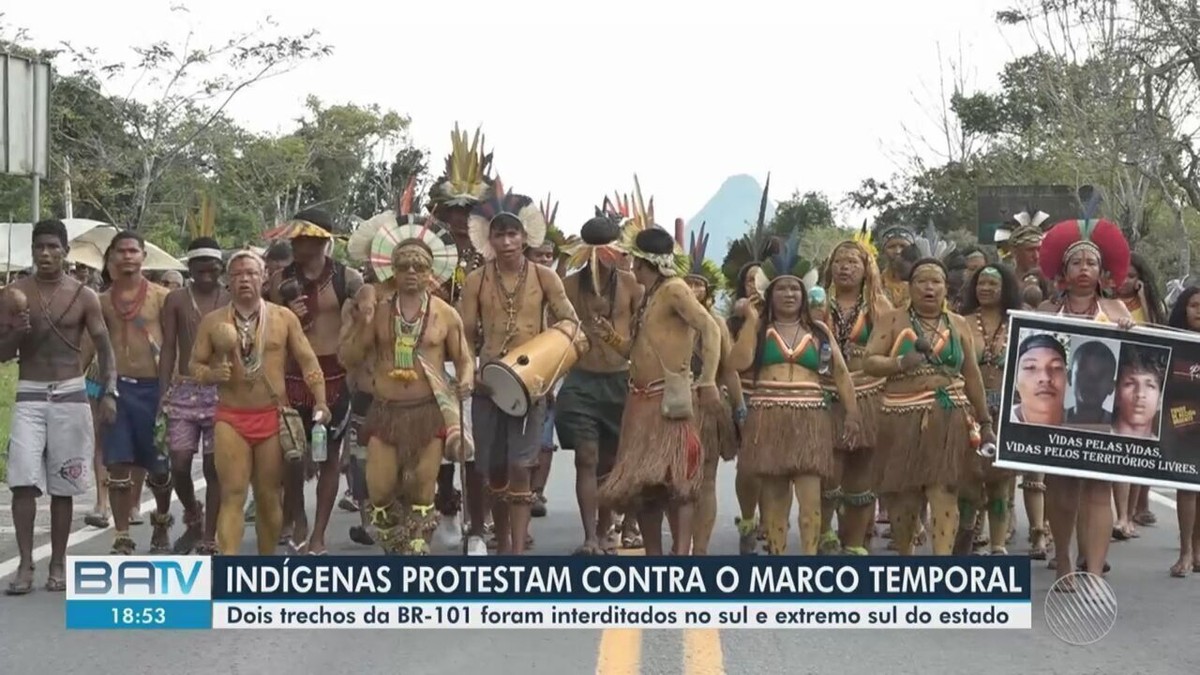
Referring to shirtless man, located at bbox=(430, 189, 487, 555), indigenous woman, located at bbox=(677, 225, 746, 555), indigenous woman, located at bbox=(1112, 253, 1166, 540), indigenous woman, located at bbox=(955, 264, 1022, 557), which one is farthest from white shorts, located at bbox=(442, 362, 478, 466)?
indigenous woman, located at bbox=(1112, 253, 1166, 540)

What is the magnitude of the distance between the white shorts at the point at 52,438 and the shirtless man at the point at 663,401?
118 inches

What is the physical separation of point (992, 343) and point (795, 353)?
166 cm

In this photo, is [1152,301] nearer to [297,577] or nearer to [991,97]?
[297,577]

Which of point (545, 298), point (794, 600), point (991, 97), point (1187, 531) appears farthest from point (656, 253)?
point (991, 97)

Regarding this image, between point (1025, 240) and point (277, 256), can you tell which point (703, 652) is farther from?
point (1025, 240)

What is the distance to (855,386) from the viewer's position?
10.1 meters

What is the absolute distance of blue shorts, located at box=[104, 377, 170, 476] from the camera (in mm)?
10141

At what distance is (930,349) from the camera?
30.5 feet

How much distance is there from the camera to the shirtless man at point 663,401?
8.88 m

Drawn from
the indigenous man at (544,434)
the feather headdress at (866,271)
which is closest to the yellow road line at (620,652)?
the indigenous man at (544,434)

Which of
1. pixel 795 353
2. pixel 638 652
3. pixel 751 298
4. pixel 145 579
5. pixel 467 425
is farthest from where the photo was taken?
pixel 751 298

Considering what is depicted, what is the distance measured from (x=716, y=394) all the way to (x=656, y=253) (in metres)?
0.88

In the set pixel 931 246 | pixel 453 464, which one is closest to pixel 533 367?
pixel 453 464

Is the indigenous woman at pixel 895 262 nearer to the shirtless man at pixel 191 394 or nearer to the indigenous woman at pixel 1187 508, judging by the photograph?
the indigenous woman at pixel 1187 508
